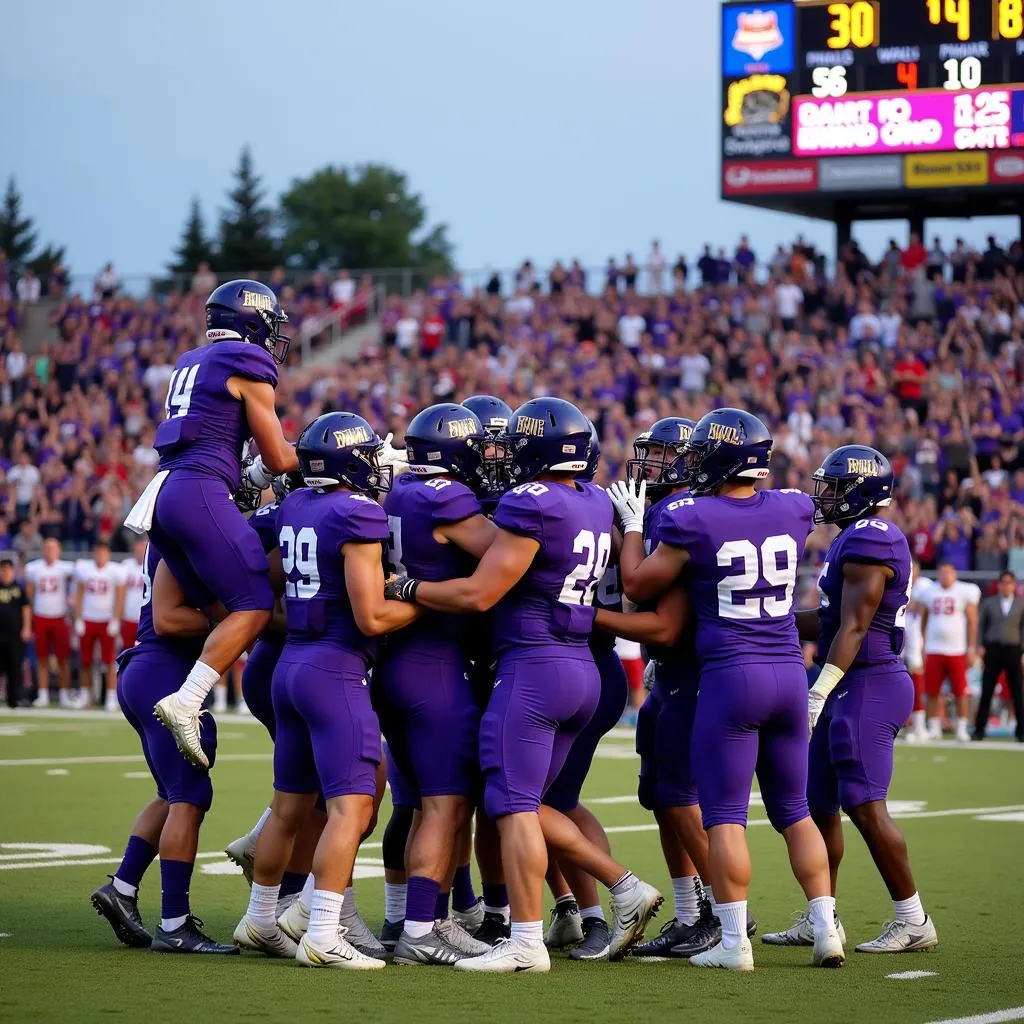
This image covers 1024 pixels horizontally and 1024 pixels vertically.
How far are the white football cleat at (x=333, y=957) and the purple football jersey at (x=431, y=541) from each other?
1143mm

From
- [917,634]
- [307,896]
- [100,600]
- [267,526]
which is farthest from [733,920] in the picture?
[100,600]

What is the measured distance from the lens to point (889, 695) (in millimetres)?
7484

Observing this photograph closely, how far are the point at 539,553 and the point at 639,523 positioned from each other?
2.21 feet

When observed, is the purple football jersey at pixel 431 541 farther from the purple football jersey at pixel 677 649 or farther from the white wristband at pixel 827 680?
the white wristband at pixel 827 680

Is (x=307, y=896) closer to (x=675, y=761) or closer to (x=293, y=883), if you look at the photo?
(x=293, y=883)

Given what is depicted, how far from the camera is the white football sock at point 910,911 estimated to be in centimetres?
721

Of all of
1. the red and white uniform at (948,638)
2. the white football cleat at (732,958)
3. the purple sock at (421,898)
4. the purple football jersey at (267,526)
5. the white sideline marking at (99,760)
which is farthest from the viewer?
the red and white uniform at (948,638)

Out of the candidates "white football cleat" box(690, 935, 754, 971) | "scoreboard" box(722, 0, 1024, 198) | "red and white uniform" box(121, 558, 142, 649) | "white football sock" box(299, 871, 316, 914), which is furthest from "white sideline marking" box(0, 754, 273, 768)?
"scoreboard" box(722, 0, 1024, 198)

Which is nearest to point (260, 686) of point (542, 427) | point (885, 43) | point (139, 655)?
point (139, 655)

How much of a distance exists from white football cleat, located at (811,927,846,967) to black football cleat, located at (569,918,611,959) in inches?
31.3

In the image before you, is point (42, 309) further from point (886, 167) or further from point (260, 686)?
point (260, 686)

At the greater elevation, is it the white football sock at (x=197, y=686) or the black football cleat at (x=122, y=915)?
the white football sock at (x=197, y=686)

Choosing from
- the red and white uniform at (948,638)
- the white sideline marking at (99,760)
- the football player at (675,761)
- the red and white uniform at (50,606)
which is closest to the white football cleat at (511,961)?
the football player at (675,761)

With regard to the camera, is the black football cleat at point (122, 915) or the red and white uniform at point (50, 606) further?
the red and white uniform at point (50, 606)
